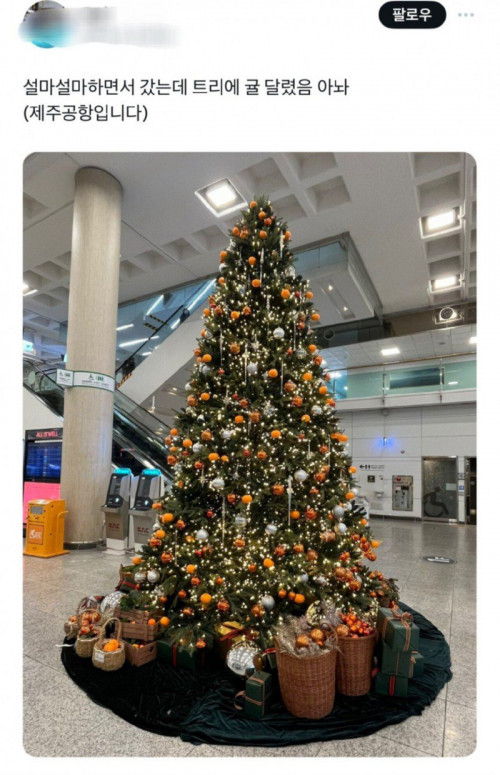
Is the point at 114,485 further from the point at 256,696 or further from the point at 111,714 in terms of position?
the point at 256,696

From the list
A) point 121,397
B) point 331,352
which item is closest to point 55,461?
point 121,397

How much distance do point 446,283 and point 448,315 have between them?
99 cm

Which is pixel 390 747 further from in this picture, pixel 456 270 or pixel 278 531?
pixel 456 270

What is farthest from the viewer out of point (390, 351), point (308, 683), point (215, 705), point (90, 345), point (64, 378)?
point (390, 351)

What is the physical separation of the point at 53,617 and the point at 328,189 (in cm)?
694

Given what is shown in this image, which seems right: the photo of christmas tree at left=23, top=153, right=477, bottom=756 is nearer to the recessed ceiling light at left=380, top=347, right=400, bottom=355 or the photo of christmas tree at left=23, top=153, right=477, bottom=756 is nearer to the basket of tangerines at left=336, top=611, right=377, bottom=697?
the basket of tangerines at left=336, top=611, right=377, bottom=697

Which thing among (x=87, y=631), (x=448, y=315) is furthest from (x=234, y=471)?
(x=448, y=315)

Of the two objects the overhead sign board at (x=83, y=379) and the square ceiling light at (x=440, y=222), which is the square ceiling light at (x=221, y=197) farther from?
the overhead sign board at (x=83, y=379)

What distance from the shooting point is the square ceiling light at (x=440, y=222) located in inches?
271

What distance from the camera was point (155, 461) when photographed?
27.3 ft

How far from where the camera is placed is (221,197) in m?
7.15

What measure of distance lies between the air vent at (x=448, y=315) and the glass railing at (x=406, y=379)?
2762 mm

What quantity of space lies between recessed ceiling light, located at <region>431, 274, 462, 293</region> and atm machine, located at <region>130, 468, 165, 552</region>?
7.16 metres

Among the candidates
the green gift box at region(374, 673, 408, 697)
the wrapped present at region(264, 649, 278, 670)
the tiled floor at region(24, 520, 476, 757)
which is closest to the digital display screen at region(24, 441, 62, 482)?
the tiled floor at region(24, 520, 476, 757)
